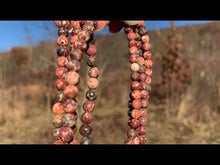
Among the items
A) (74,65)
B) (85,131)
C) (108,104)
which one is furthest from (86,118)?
(108,104)

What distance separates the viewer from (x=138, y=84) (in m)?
0.71

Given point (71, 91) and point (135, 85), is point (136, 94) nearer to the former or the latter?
point (135, 85)

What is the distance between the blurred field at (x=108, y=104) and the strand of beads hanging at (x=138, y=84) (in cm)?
168

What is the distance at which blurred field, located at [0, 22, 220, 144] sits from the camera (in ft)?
10.8

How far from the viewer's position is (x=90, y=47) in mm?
622

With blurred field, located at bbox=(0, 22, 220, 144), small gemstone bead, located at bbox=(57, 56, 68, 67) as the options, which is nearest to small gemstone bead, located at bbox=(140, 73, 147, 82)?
small gemstone bead, located at bbox=(57, 56, 68, 67)

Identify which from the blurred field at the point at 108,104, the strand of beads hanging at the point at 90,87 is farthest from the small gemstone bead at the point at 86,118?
the blurred field at the point at 108,104

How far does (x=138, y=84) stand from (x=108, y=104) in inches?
171

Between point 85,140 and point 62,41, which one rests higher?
point 62,41

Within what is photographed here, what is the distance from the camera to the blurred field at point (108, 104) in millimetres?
3285

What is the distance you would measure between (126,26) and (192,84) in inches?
153

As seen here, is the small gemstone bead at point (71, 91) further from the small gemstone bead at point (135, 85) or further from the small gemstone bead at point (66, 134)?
the small gemstone bead at point (135, 85)

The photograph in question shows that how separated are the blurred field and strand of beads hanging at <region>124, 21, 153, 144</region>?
1677mm
